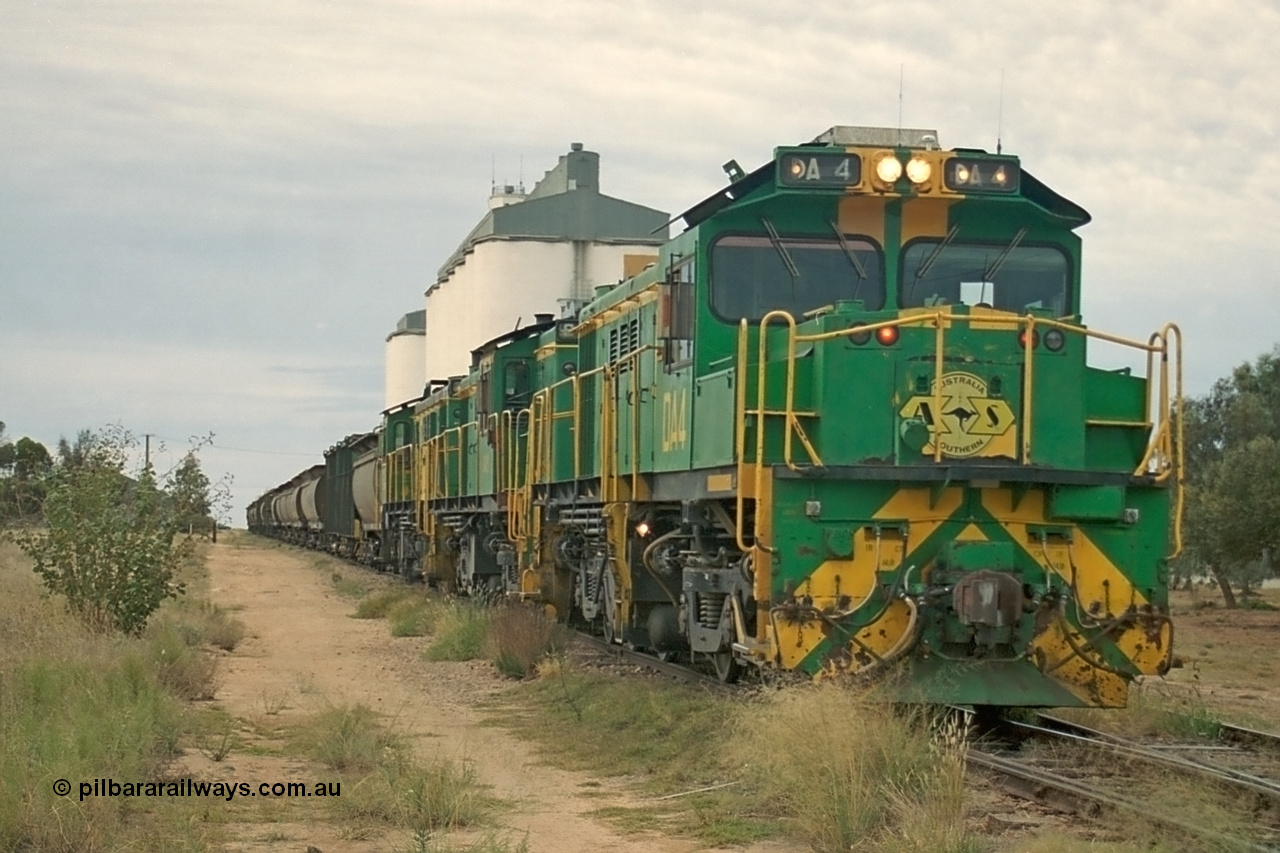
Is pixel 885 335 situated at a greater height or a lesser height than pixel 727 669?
greater

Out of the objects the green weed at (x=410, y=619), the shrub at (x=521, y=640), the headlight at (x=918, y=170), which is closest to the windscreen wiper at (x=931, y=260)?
the headlight at (x=918, y=170)

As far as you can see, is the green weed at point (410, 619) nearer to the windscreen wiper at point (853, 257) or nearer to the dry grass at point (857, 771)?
the windscreen wiper at point (853, 257)

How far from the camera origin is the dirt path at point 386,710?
8.05m

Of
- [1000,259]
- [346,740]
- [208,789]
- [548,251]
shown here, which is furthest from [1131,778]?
[548,251]

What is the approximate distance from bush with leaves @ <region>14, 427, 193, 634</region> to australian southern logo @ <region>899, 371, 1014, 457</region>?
9.35 metres

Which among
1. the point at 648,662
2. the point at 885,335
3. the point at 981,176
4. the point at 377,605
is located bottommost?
the point at 377,605

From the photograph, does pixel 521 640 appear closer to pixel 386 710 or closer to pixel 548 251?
pixel 386 710

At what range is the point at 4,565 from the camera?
27047mm

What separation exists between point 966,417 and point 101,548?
32.4 ft

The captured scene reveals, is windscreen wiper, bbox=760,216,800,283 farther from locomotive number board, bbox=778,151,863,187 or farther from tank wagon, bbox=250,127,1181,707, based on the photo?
locomotive number board, bbox=778,151,863,187

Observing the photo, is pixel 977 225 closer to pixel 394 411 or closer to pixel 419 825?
pixel 419 825

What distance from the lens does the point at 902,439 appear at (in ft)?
32.7

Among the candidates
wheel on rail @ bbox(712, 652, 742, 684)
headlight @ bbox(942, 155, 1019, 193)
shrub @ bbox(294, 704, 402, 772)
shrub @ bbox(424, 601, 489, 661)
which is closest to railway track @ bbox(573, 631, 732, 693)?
wheel on rail @ bbox(712, 652, 742, 684)

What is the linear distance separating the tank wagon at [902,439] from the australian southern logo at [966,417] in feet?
0.05
